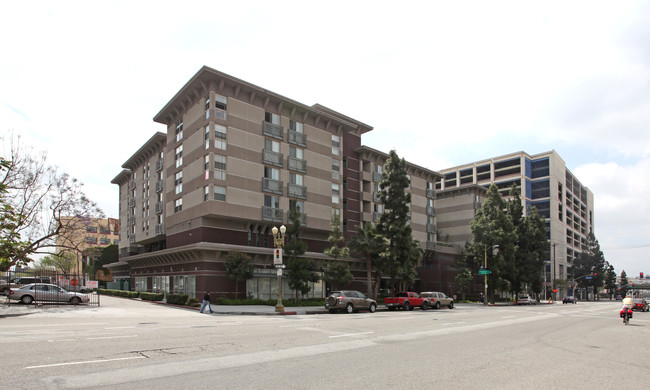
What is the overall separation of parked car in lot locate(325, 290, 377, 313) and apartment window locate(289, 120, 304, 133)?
21.0m

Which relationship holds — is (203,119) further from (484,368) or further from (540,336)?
(484,368)

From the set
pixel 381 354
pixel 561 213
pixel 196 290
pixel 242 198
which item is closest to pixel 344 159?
pixel 242 198

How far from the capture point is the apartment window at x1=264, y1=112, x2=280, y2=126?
4534 cm

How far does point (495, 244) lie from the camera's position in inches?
2381

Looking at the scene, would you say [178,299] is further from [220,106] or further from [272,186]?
[220,106]

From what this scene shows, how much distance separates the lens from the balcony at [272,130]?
44.2 meters

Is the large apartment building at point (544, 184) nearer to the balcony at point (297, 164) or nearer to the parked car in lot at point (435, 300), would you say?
the parked car in lot at point (435, 300)

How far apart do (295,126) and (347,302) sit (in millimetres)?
22374

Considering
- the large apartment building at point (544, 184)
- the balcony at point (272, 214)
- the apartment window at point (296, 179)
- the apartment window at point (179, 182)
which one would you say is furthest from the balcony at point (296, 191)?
the large apartment building at point (544, 184)

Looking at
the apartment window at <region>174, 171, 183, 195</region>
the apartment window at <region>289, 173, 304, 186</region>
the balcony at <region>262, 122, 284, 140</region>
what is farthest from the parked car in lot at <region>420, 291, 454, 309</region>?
the apartment window at <region>174, 171, 183, 195</region>

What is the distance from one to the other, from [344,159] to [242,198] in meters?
18.9

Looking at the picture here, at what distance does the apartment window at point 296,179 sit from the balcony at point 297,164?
2.13 feet

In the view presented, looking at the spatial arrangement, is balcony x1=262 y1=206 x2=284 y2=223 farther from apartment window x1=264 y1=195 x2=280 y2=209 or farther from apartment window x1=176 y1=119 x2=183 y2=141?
apartment window x1=176 y1=119 x2=183 y2=141

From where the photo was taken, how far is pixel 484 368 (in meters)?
9.98
